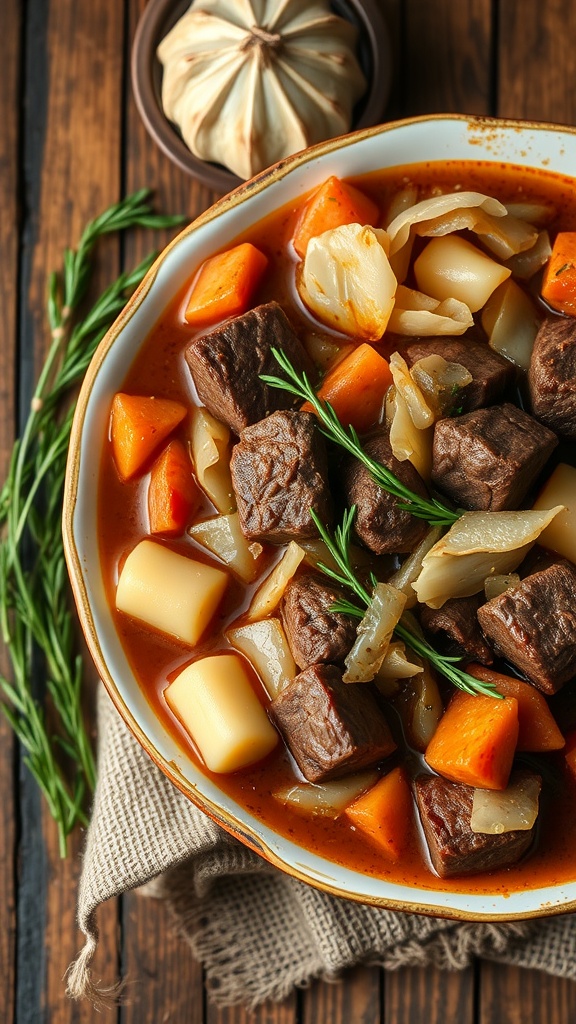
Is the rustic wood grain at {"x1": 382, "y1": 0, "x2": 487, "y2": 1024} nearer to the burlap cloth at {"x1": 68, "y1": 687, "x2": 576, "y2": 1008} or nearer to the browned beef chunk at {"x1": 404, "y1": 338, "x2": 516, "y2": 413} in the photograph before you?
the browned beef chunk at {"x1": 404, "y1": 338, "x2": 516, "y2": 413}

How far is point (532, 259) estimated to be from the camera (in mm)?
2936

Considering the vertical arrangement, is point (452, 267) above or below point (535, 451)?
above

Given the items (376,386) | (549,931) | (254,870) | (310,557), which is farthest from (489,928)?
(376,386)

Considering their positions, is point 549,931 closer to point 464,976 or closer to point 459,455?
point 464,976

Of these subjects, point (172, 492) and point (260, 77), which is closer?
point (172, 492)

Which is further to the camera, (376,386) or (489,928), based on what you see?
(489,928)

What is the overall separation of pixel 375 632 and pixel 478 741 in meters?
0.41

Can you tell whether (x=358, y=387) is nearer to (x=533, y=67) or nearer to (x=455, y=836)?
(x=455, y=836)

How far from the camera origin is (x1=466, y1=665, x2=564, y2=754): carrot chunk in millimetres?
2766

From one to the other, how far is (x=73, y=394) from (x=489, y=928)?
2381 mm

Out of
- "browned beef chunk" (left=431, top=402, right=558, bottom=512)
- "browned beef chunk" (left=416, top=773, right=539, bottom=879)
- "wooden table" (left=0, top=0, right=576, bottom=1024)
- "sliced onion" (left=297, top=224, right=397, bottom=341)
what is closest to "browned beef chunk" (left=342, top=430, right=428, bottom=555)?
"browned beef chunk" (left=431, top=402, right=558, bottom=512)

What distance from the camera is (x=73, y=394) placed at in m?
3.58

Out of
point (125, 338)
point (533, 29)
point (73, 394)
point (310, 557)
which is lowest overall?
point (310, 557)

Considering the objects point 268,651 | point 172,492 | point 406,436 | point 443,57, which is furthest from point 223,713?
point 443,57
